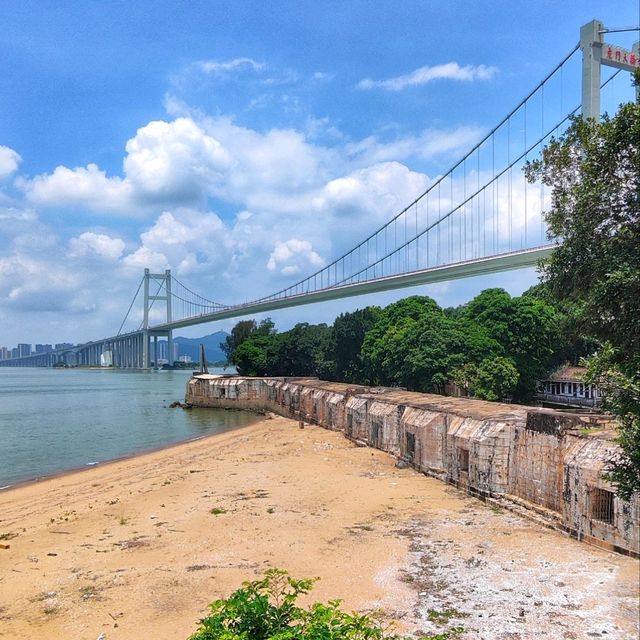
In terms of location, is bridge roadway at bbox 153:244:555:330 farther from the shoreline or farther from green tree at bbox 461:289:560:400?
the shoreline

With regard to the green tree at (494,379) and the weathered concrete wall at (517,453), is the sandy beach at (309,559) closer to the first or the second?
the weathered concrete wall at (517,453)

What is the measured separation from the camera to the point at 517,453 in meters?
12.3

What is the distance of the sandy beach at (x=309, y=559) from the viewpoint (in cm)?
760

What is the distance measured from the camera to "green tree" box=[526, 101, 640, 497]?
225 inches

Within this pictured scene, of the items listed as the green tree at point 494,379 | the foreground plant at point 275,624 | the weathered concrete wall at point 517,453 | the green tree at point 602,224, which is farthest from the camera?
the green tree at point 494,379

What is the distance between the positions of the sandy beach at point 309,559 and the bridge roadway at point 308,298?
17.1ft

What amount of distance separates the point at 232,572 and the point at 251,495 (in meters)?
5.29

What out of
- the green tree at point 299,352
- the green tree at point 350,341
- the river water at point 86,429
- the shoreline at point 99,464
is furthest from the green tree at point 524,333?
the green tree at point 299,352

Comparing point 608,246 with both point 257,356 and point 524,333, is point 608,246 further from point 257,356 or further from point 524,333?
point 257,356

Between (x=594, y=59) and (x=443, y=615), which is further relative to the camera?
(x=594, y=59)

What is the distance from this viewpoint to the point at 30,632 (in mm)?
7668

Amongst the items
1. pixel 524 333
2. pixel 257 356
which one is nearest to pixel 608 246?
pixel 524 333

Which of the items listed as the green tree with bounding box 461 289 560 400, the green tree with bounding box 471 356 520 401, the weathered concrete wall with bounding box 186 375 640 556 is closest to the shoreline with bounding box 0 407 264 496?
the weathered concrete wall with bounding box 186 375 640 556

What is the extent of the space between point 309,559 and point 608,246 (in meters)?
6.99
